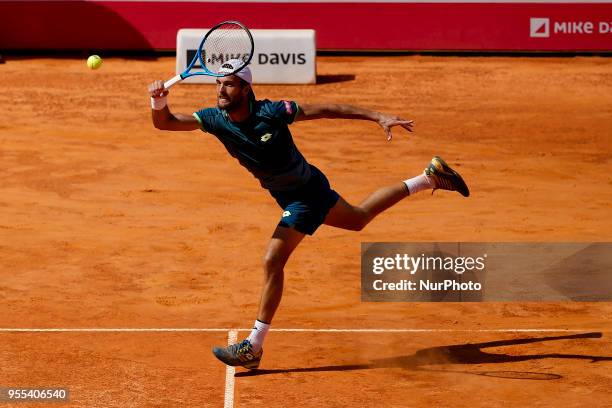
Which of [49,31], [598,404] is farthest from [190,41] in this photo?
[598,404]

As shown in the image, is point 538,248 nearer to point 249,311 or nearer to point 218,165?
point 249,311

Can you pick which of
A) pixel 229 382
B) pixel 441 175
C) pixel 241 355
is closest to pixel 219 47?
pixel 441 175

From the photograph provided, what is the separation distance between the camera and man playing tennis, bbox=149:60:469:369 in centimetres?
980

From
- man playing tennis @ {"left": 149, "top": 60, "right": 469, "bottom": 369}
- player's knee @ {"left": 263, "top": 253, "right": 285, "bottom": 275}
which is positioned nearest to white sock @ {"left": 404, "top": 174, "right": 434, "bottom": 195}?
man playing tennis @ {"left": 149, "top": 60, "right": 469, "bottom": 369}

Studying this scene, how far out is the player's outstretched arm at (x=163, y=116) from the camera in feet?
31.7

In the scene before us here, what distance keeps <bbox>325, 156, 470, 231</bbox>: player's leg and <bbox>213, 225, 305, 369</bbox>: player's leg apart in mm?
637

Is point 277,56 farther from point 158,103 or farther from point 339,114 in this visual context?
point 158,103

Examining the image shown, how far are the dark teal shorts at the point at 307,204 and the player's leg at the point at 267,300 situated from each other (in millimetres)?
84

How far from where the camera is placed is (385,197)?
10938mm

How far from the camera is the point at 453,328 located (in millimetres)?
11320

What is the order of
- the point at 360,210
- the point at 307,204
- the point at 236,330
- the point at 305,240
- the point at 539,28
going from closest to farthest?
1. the point at 307,204
2. the point at 360,210
3. the point at 236,330
4. the point at 305,240
5. the point at 539,28

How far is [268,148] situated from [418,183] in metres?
1.94

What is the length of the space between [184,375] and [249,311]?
1.98 m

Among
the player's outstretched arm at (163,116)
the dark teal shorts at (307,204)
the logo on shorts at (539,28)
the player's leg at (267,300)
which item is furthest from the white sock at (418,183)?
the logo on shorts at (539,28)
